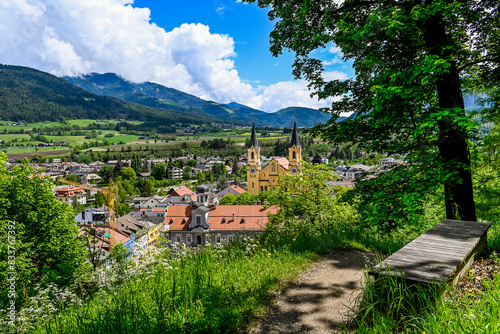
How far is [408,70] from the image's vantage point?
4426 mm

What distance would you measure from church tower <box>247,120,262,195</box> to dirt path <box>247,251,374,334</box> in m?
69.3

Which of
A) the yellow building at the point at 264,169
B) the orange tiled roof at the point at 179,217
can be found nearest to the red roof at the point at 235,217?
the orange tiled roof at the point at 179,217

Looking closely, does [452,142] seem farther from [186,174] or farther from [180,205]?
[186,174]

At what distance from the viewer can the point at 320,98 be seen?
249 inches

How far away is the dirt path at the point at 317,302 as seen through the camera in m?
3.28

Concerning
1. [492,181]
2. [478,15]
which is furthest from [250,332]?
[492,181]

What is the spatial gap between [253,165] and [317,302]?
72.2 metres

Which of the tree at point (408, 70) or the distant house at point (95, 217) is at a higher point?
the tree at point (408, 70)

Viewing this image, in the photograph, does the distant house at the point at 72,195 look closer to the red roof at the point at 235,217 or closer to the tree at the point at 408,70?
the red roof at the point at 235,217

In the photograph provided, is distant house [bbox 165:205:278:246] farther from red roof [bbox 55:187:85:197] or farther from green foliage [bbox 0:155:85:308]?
red roof [bbox 55:187:85:197]

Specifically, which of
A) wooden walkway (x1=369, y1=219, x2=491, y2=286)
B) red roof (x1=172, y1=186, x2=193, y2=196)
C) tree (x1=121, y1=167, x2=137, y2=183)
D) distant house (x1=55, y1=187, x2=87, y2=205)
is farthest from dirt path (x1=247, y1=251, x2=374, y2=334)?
tree (x1=121, y1=167, x2=137, y2=183)

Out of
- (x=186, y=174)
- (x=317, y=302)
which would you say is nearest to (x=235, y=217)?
(x=317, y=302)

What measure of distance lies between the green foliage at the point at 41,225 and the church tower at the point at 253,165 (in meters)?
60.8

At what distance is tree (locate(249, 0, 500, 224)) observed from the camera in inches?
173
